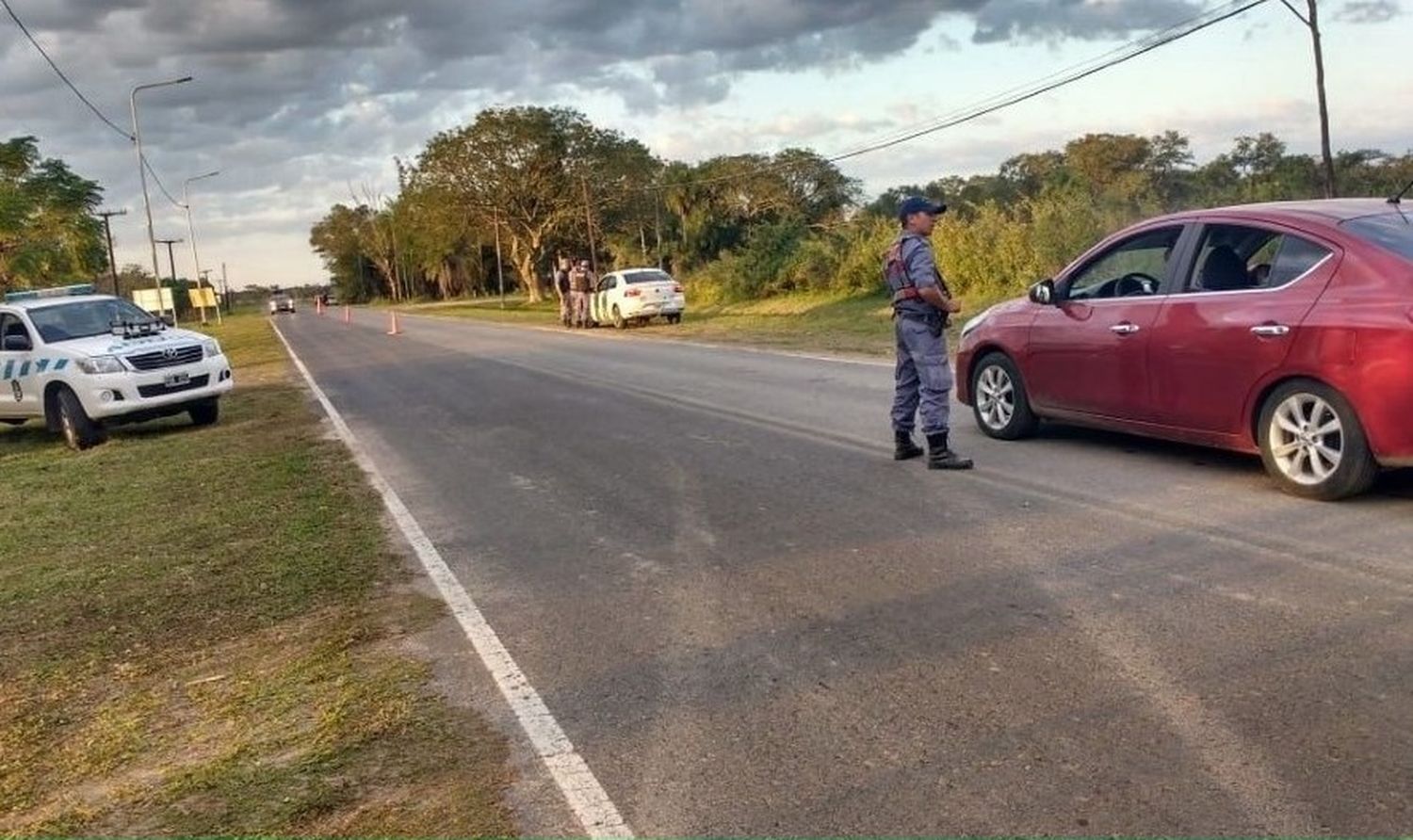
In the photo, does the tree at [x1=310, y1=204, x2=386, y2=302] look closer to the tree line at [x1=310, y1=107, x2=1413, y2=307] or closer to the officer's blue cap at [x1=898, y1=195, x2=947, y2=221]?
the tree line at [x1=310, y1=107, x2=1413, y2=307]

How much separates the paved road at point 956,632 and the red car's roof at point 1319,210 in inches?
60.4

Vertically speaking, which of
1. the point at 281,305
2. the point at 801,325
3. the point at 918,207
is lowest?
the point at 281,305

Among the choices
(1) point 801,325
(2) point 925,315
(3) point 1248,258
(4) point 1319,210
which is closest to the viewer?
(4) point 1319,210

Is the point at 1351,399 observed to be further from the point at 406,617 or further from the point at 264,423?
the point at 264,423

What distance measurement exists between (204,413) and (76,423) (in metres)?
1.69

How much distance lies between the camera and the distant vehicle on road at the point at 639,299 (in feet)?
98.0

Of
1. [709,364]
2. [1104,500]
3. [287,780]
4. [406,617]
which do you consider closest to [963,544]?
[1104,500]

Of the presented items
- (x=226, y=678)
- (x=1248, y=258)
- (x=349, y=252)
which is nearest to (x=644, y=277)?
Answer: (x=1248, y=258)

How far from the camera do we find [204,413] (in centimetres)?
1451

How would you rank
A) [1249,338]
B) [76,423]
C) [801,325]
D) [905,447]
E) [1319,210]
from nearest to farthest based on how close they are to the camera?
[1249,338], [1319,210], [905,447], [76,423], [801,325]

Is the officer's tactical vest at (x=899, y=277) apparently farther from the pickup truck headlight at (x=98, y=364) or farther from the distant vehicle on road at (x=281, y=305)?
the distant vehicle on road at (x=281, y=305)

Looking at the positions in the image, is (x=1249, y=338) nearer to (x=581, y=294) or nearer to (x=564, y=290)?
(x=581, y=294)

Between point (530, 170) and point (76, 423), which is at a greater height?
point (530, 170)

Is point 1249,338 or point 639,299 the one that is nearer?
point 1249,338
